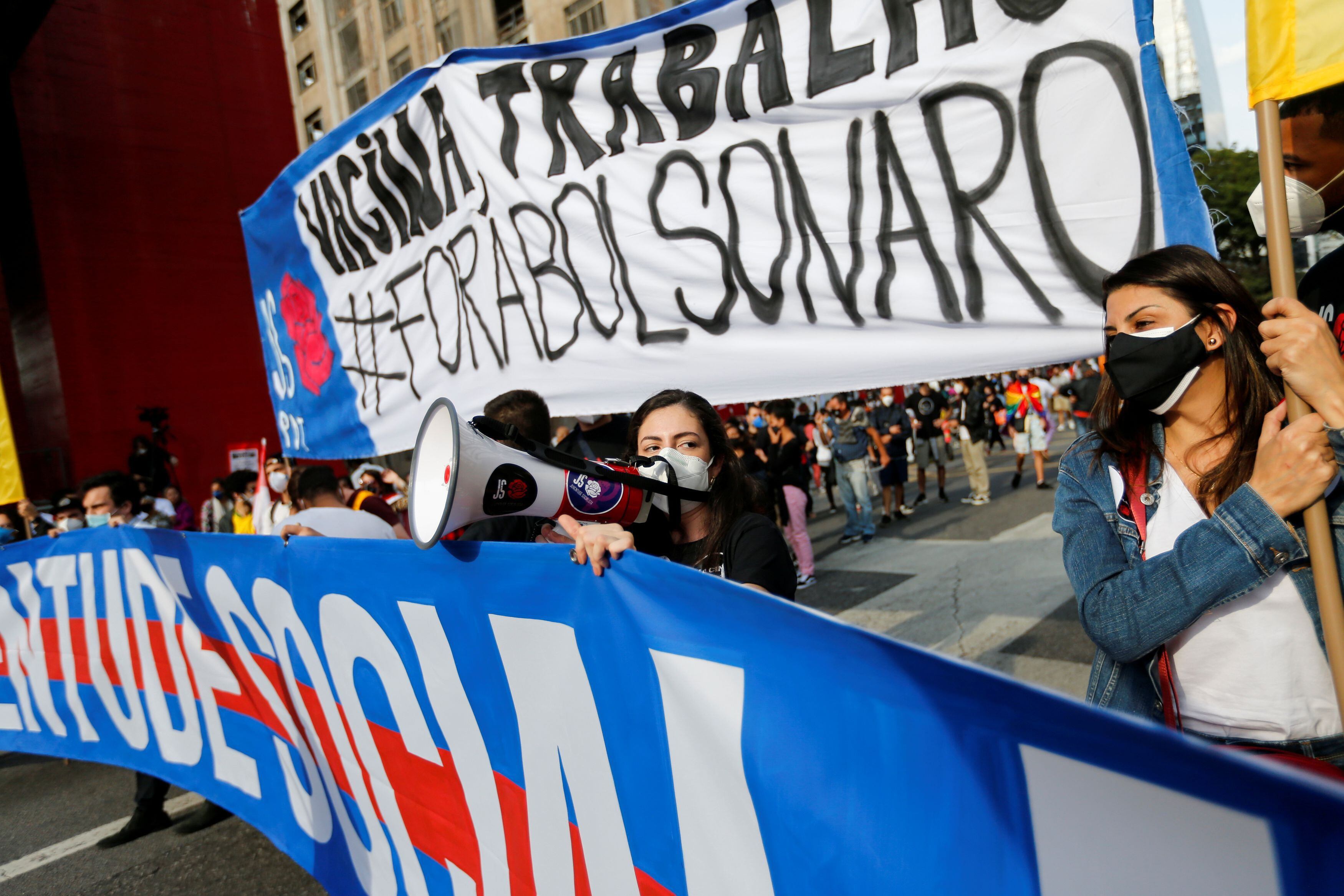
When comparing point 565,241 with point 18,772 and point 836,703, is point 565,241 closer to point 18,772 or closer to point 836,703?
point 836,703

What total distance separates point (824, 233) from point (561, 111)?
1.07m

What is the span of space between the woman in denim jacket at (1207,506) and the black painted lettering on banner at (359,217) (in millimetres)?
2966

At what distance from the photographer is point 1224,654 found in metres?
1.26

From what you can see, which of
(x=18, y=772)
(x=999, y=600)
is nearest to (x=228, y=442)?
(x=18, y=772)

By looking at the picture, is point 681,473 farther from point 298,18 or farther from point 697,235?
point 298,18

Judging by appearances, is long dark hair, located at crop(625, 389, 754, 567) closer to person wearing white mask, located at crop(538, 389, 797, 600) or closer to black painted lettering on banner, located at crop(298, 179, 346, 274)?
person wearing white mask, located at crop(538, 389, 797, 600)

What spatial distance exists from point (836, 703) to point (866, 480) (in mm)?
7442

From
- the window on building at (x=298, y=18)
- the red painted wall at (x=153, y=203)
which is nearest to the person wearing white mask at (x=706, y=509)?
the red painted wall at (x=153, y=203)

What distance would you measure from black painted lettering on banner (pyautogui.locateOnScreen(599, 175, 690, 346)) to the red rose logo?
199 centimetres

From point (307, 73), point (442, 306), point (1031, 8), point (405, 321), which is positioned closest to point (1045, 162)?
point (1031, 8)

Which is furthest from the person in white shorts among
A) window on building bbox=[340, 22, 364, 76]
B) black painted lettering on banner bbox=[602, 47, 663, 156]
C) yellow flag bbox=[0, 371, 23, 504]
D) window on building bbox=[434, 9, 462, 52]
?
window on building bbox=[340, 22, 364, 76]

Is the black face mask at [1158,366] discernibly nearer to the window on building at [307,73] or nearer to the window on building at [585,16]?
the window on building at [585,16]

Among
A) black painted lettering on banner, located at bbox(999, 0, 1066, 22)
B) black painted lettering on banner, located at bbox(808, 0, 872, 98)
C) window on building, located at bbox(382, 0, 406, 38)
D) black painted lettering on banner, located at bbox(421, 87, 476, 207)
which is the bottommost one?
black painted lettering on banner, located at bbox(999, 0, 1066, 22)

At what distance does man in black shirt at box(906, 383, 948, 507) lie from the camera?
34.3 feet
